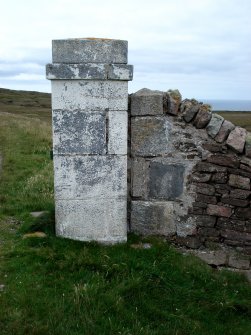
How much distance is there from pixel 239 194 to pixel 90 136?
2234 millimetres

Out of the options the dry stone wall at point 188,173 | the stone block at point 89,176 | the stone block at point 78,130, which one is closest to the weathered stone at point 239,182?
the dry stone wall at point 188,173

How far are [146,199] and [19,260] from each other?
1.99 metres

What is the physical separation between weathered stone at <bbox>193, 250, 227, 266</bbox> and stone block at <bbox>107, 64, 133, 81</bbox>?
2671 millimetres

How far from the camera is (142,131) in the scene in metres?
6.40

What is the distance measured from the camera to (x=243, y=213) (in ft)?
20.7

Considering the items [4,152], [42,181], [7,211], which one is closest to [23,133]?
[4,152]

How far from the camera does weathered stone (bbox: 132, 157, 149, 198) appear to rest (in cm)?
646

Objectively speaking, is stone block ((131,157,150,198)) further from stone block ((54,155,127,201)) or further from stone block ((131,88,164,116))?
stone block ((131,88,164,116))

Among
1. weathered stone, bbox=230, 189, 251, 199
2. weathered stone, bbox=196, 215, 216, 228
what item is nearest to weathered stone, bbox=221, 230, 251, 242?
weathered stone, bbox=196, 215, 216, 228

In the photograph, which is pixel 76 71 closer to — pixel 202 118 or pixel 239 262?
pixel 202 118

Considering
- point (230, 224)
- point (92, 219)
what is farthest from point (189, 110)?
point (92, 219)

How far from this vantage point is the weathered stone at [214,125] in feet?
20.6

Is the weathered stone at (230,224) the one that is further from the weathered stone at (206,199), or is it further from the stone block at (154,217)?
the stone block at (154,217)

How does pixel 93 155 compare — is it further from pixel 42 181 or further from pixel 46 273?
pixel 42 181
